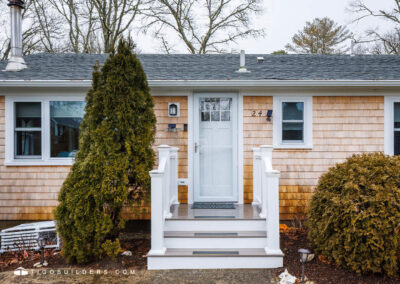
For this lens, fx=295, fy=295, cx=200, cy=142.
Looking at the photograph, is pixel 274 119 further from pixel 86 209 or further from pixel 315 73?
pixel 86 209

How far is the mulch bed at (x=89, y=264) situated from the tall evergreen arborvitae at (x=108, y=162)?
158mm

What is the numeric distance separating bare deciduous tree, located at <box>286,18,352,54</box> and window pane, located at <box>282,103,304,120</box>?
509 inches

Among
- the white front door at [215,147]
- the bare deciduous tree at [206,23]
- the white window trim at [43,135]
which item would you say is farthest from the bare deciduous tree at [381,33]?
the white window trim at [43,135]

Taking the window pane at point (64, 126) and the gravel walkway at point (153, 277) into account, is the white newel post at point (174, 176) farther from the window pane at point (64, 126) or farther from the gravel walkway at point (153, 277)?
the window pane at point (64, 126)

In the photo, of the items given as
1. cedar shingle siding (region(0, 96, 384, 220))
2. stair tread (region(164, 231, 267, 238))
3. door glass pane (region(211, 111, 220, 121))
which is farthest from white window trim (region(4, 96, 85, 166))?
door glass pane (region(211, 111, 220, 121))

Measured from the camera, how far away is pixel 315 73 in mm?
6105

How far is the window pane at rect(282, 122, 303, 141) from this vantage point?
5617 mm

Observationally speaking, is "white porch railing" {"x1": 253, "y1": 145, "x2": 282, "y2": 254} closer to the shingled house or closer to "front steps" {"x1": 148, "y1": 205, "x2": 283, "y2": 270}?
"front steps" {"x1": 148, "y1": 205, "x2": 283, "y2": 270}

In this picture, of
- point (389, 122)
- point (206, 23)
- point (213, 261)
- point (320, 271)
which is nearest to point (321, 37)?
point (206, 23)

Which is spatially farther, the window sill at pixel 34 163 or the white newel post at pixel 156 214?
the window sill at pixel 34 163

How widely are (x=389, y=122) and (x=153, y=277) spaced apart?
494cm

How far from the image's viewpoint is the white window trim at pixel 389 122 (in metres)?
5.49

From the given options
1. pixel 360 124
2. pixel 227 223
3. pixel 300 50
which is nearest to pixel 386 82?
pixel 360 124

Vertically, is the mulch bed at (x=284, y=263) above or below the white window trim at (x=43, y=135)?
below
